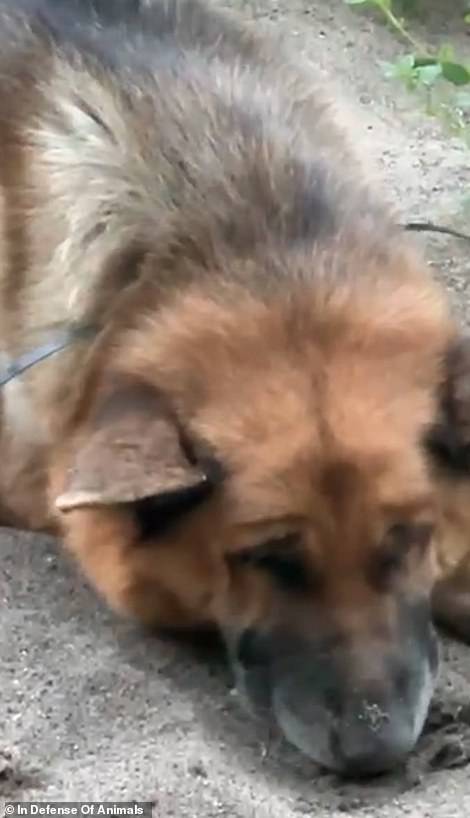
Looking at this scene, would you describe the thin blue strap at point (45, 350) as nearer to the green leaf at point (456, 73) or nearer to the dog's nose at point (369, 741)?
the dog's nose at point (369, 741)

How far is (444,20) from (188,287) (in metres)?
2.63

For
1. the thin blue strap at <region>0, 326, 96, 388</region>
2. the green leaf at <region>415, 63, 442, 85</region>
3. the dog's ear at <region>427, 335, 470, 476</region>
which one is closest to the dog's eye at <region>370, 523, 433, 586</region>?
the dog's ear at <region>427, 335, 470, 476</region>

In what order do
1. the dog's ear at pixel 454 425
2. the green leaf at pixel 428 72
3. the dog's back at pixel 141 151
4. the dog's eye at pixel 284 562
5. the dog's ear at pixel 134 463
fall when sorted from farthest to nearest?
the green leaf at pixel 428 72, the dog's back at pixel 141 151, the dog's ear at pixel 454 425, the dog's eye at pixel 284 562, the dog's ear at pixel 134 463

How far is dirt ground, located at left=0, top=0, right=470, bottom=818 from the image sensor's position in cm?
209

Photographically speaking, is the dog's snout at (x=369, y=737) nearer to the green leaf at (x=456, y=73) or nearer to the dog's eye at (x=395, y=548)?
the dog's eye at (x=395, y=548)

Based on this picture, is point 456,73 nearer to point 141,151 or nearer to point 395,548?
point 141,151

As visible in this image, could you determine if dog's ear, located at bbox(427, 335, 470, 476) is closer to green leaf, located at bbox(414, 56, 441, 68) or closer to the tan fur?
the tan fur

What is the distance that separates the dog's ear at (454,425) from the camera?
2.30 meters

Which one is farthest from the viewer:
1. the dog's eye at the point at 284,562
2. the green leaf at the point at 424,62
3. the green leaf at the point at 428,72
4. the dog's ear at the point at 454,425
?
the green leaf at the point at 424,62

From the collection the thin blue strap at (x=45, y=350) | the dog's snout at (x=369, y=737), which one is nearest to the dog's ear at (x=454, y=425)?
the dog's snout at (x=369, y=737)

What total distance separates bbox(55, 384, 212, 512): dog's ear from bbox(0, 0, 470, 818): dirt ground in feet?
1.07

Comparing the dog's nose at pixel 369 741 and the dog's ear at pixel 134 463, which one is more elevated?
the dog's ear at pixel 134 463

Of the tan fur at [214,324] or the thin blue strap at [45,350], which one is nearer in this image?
the tan fur at [214,324]

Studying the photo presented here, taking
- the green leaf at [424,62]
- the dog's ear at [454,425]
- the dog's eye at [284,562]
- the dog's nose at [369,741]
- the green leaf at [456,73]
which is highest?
the green leaf at [456,73]
